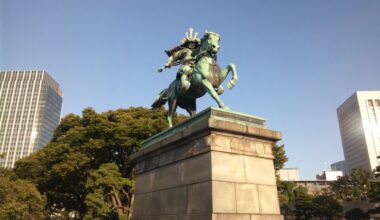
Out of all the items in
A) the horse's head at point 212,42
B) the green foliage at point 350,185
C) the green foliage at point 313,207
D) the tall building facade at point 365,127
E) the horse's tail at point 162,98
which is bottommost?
the green foliage at point 313,207

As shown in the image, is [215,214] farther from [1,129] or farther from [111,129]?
[1,129]

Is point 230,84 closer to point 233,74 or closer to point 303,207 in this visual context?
point 233,74

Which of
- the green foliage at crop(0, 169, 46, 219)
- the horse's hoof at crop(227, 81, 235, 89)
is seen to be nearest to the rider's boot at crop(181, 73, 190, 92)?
the horse's hoof at crop(227, 81, 235, 89)

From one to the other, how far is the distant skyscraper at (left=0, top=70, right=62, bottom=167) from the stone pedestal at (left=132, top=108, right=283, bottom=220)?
157 meters

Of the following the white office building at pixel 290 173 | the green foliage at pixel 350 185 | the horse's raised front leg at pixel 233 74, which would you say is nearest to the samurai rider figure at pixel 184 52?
the horse's raised front leg at pixel 233 74

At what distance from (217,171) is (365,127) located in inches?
5982

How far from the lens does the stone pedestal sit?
7.26 metres

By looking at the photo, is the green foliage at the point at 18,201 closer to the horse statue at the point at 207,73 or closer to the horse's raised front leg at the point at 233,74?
the horse statue at the point at 207,73

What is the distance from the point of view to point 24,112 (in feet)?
509

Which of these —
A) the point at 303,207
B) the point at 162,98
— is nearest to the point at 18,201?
the point at 162,98

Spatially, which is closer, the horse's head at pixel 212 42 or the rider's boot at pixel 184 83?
the horse's head at pixel 212 42

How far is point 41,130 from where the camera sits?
155 meters

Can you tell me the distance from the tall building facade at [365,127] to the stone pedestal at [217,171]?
14365 cm

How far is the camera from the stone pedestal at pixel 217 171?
286 inches
